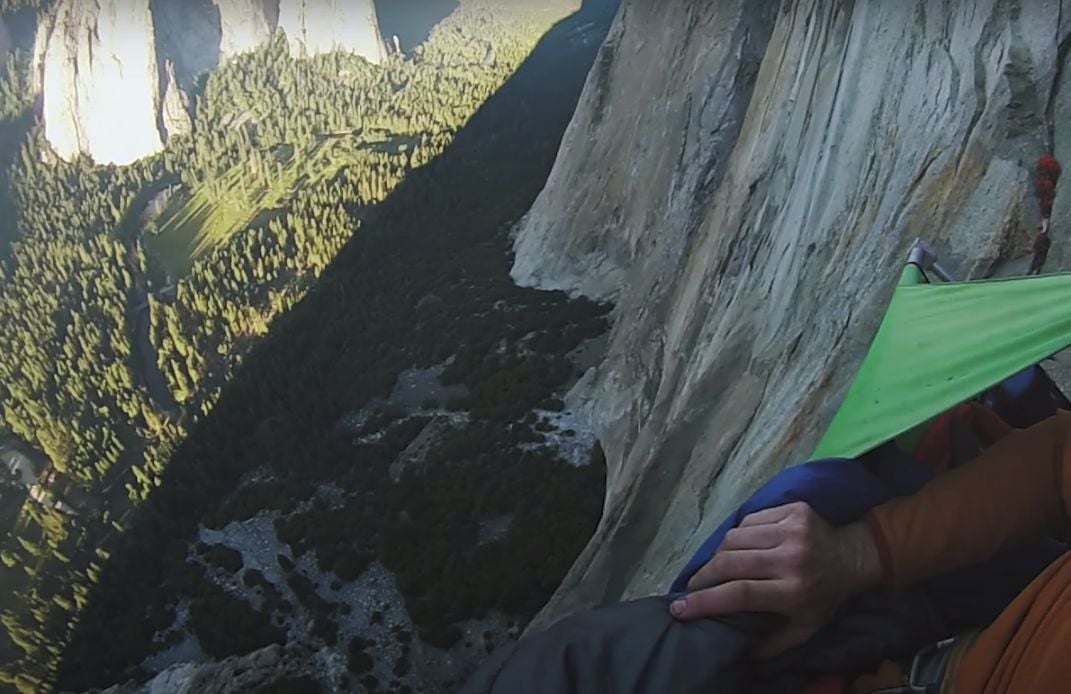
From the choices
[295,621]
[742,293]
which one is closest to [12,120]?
[295,621]

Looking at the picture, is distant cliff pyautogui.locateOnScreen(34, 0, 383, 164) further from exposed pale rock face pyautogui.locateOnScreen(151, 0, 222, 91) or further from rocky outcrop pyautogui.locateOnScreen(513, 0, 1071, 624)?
rocky outcrop pyautogui.locateOnScreen(513, 0, 1071, 624)

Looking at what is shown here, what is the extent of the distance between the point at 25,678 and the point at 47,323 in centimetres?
930

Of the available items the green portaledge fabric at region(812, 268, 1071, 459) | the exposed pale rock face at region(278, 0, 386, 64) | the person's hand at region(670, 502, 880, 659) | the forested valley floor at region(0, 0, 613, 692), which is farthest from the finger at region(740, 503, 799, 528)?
the exposed pale rock face at region(278, 0, 386, 64)

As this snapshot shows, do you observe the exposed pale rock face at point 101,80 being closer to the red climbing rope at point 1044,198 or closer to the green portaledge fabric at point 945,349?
the red climbing rope at point 1044,198

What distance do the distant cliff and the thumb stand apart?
96.5 ft

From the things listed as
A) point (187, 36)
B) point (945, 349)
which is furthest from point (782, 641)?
point (187, 36)

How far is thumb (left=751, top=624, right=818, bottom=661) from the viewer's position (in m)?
1.85

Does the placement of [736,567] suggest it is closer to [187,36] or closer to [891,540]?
[891,540]

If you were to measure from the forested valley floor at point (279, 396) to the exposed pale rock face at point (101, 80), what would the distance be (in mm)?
1122

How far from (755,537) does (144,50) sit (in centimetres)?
3782

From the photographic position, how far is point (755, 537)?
191cm

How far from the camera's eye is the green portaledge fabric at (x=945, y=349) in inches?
80.0

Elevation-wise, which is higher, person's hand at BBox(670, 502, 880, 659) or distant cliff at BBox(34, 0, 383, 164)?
distant cliff at BBox(34, 0, 383, 164)

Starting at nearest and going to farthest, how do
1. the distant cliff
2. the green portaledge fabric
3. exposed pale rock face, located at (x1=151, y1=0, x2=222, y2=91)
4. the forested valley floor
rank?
1. the green portaledge fabric
2. the forested valley floor
3. the distant cliff
4. exposed pale rock face, located at (x1=151, y1=0, x2=222, y2=91)
